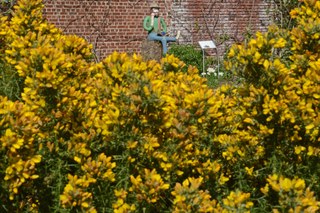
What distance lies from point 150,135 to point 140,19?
10.2m

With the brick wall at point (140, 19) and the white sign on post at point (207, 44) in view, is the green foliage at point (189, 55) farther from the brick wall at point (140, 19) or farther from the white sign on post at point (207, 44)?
the brick wall at point (140, 19)

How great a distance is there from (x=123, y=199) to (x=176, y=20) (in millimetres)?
10812

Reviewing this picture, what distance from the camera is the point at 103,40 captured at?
1238cm

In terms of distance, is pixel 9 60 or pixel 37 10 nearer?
pixel 9 60

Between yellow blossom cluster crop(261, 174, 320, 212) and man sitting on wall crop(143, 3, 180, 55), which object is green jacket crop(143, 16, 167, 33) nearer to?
man sitting on wall crop(143, 3, 180, 55)

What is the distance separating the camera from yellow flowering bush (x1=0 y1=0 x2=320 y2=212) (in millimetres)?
2584

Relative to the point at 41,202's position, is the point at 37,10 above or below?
above

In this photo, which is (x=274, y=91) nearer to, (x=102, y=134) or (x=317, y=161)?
(x=317, y=161)

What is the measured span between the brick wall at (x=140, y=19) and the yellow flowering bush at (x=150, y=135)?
8.95 metres

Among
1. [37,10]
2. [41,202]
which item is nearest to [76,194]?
[41,202]

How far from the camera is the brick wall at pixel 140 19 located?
12.0m

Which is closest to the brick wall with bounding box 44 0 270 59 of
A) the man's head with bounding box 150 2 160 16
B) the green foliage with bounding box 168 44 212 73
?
the green foliage with bounding box 168 44 212 73

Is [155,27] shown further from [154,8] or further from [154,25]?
[154,8]

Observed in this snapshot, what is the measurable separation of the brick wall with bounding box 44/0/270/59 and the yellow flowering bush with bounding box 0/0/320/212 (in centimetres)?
895
